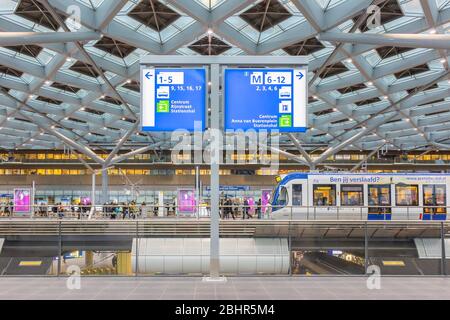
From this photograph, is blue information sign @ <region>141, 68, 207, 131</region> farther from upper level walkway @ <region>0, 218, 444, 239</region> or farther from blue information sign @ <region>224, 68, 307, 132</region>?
upper level walkway @ <region>0, 218, 444, 239</region>

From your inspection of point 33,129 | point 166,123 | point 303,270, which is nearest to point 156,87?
point 166,123

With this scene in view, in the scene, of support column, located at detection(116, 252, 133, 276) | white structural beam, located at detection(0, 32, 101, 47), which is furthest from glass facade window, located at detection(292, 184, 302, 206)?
white structural beam, located at detection(0, 32, 101, 47)

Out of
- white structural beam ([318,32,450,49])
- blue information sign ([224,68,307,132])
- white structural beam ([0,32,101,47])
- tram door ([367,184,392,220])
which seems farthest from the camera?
tram door ([367,184,392,220])

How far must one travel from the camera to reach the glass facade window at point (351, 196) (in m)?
24.8

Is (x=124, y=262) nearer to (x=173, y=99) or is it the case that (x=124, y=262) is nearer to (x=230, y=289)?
(x=230, y=289)

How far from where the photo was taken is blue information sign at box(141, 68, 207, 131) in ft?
32.7

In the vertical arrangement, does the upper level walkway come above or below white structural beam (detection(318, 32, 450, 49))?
below

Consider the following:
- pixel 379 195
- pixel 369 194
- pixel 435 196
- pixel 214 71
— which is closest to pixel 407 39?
pixel 214 71

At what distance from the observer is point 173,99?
33.0 feet

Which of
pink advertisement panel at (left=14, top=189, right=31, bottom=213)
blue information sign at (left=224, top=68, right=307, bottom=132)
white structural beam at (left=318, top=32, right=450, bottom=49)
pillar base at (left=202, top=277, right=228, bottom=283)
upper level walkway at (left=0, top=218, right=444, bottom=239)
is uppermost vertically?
white structural beam at (left=318, top=32, right=450, bottom=49)

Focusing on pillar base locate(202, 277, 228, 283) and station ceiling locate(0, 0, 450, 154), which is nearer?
pillar base locate(202, 277, 228, 283)

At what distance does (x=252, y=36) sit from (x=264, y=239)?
10.9m

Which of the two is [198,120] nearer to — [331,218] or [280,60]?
[280,60]

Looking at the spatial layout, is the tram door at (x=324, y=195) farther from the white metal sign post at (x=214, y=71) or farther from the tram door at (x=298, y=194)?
the white metal sign post at (x=214, y=71)
